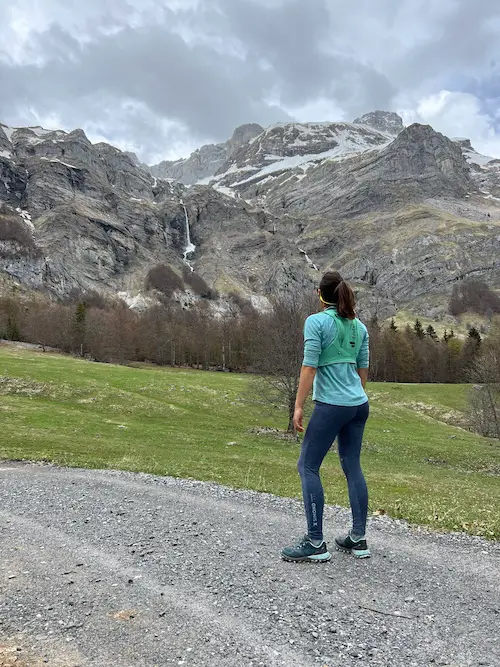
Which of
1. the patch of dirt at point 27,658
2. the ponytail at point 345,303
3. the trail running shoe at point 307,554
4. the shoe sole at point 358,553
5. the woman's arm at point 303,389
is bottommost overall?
the shoe sole at point 358,553

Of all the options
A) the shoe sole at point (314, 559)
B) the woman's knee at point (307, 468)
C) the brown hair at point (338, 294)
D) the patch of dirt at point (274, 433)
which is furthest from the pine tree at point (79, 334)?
the shoe sole at point (314, 559)

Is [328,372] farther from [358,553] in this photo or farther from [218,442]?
[218,442]

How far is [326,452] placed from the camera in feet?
22.5

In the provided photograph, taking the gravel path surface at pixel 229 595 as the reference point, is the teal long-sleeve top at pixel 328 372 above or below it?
above

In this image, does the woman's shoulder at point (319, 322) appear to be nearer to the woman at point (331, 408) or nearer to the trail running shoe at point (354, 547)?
the woman at point (331, 408)

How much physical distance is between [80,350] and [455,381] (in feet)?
308

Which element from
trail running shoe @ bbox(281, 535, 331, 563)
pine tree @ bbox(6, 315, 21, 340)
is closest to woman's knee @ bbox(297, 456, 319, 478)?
trail running shoe @ bbox(281, 535, 331, 563)

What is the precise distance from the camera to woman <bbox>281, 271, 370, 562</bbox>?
6793 mm

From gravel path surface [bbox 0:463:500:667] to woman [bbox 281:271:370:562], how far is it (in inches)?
15.3

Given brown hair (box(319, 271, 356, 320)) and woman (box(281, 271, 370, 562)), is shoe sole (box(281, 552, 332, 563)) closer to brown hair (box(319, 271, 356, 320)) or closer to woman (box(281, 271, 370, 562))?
woman (box(281, 271, 370, 562))

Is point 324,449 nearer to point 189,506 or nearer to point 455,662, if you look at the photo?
point 455,662

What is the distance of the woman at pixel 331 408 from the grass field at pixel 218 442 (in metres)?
3.40

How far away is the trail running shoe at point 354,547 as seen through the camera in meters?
6.99

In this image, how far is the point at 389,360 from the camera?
10856 cm
